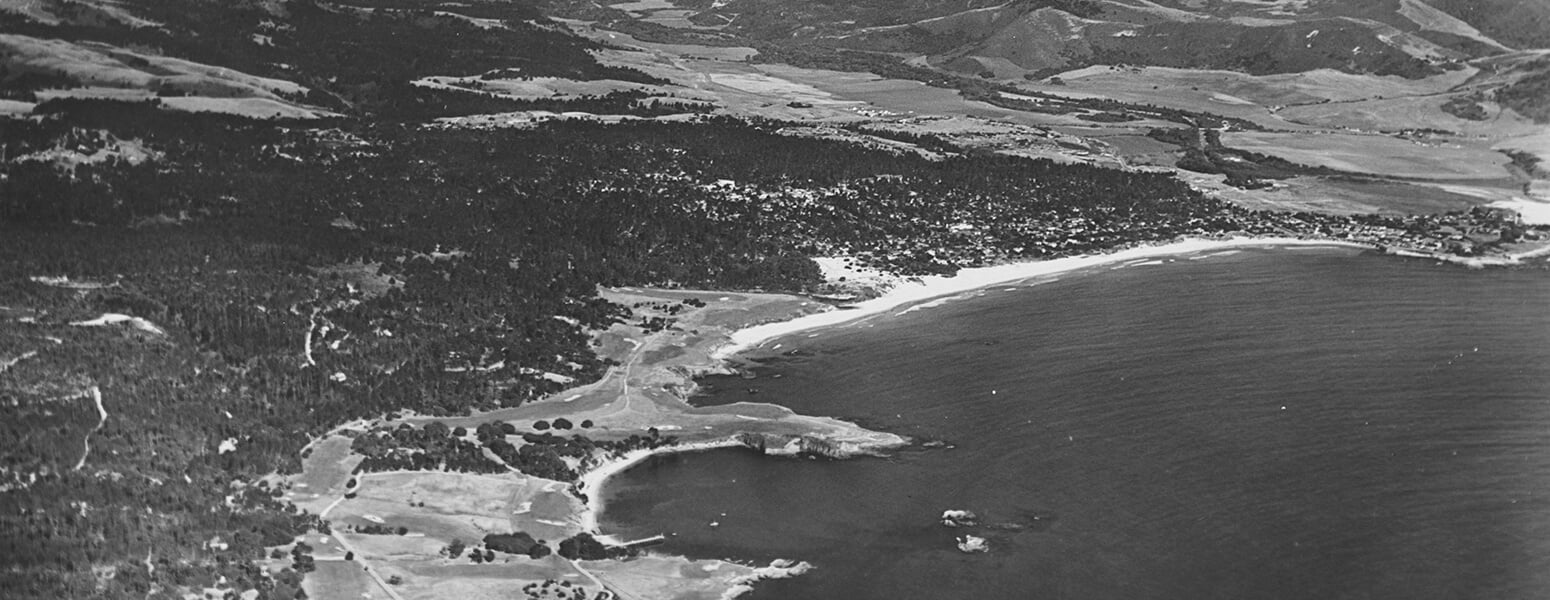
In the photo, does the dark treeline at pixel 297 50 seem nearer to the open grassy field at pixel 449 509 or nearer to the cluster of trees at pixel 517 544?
the open grassy field at pixel 449 509

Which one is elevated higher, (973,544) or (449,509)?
(973,544)

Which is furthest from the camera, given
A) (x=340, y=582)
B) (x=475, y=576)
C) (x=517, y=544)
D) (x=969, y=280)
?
(x=969, y=280)

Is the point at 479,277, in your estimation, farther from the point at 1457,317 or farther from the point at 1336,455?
the point at 1457,317

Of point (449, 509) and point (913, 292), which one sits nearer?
point (449, 509)

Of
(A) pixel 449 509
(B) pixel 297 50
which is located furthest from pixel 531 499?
(B) pixel 297 50

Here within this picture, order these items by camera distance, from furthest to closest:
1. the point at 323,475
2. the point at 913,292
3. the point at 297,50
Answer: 1. the point at 297,50
2. the point at 913,292
3. the point at 323,475

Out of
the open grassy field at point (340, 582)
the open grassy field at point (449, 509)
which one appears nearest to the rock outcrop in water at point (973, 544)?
the open grassy field at point (449, 509)

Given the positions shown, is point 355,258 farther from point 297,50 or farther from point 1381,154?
point 1381,154

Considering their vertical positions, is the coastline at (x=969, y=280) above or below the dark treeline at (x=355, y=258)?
below

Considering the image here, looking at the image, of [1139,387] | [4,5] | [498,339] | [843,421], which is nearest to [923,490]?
[843,421]
